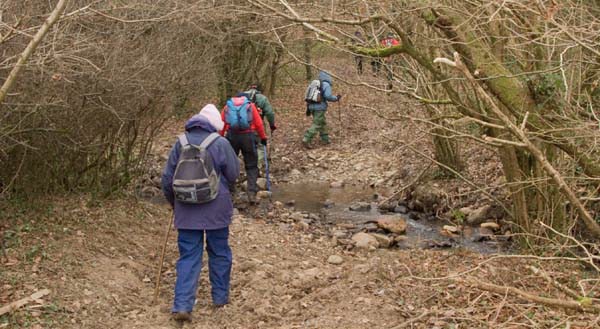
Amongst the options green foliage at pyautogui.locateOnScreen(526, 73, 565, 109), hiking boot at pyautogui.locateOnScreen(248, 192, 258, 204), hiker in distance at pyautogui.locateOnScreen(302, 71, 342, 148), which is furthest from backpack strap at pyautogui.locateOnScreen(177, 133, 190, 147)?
hiker in distance at pyautogui.locateOnScreen(302, 71, 342, 148)

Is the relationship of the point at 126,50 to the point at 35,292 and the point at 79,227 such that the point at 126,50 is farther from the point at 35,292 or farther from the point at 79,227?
the point at 35,292

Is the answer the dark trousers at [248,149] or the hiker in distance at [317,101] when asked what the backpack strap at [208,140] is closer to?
the dark trousers at [248,149]

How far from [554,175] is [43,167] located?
5478mm

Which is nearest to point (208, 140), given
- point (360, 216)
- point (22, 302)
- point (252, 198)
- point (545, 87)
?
point (22, 302)

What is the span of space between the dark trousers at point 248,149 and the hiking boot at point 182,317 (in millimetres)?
5252

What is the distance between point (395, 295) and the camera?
6.57m

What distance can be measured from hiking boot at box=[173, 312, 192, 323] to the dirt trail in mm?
79

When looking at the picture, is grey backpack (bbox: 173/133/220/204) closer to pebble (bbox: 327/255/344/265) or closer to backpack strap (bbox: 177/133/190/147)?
backpack strap (bbox: 177/133/190/147)

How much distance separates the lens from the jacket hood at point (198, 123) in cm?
602

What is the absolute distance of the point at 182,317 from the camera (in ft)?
19.7

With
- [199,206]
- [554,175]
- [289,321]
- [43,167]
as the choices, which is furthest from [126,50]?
[554,175]

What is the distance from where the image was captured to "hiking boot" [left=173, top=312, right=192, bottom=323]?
19.6 ft

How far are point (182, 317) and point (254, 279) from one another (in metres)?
1.23

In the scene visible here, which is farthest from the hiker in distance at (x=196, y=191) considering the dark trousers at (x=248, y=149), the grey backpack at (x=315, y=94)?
the grey backpack at (x=315, y=94)
